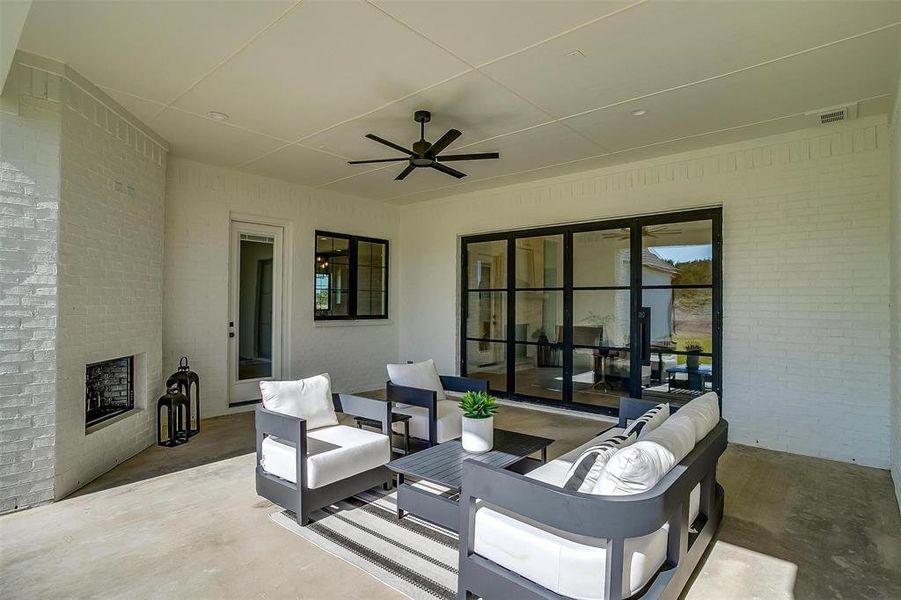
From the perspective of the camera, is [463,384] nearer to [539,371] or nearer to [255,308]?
[539,371]

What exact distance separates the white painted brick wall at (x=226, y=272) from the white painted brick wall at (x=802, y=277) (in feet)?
14.9

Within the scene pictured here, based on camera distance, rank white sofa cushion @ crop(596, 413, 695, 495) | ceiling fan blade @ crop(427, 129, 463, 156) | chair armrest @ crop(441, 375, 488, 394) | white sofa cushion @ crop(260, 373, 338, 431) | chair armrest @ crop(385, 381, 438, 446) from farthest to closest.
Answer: chair armrest @ crop(441, 375, 488, 394)
chair armrest @ crop(385, 381, 438, 446)
ceiling fan blade @ crop(427, 129, 463, 156)
white sofa cushion @ crop(260, 373, 338, 431)
white sofa cushion @ crop(596, 413, 695, 495)

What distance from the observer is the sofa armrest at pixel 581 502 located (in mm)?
1759

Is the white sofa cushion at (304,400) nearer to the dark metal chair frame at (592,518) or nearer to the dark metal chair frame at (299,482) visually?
the dark metal chair frame at (299,482)

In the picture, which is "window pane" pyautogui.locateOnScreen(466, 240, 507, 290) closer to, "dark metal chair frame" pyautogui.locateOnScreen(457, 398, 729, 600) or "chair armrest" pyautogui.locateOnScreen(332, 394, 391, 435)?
"chair armrest" pyautogui.locateOnScreen(332, 394, 391, 435)

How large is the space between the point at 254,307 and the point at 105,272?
8.33ft

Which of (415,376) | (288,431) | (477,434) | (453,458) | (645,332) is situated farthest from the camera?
(645,332)

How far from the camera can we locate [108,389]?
4.27 meters

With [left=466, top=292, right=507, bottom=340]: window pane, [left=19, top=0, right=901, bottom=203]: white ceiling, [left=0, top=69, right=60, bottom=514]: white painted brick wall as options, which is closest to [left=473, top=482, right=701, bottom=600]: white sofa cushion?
[left=19, top=0, right=901, bottom=203]: white ceiling

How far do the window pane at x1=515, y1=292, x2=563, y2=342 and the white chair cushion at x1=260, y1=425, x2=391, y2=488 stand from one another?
11.7 ft

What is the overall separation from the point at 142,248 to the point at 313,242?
2.53 metres

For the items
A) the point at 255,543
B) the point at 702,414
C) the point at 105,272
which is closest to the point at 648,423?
the point at 702,414

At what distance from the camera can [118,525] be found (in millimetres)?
2924

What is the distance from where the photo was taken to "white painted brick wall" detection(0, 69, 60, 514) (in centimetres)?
309
